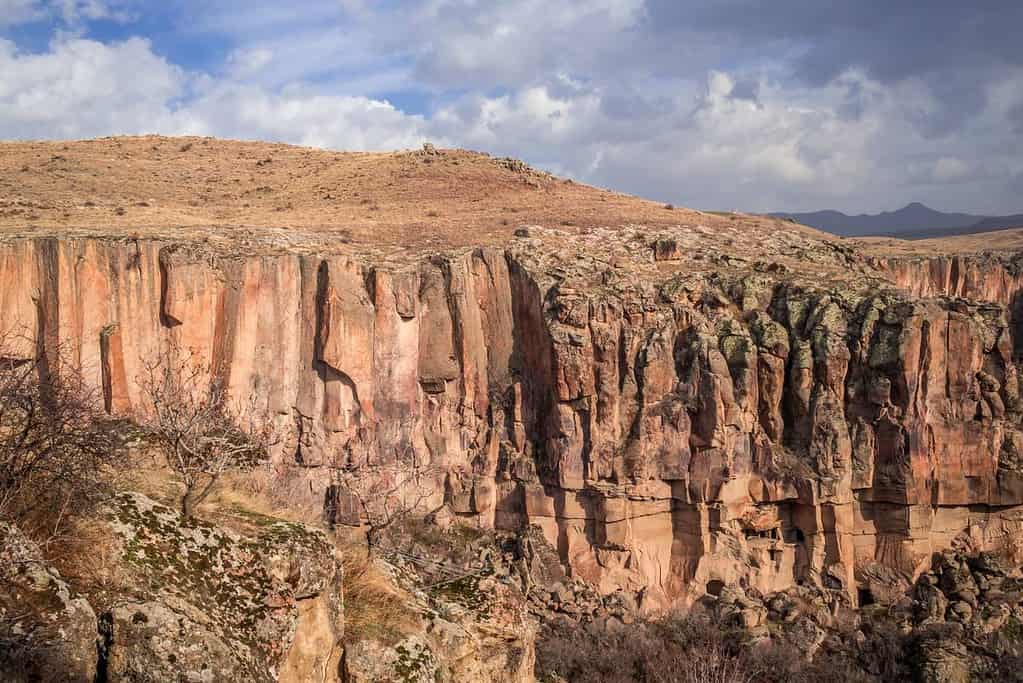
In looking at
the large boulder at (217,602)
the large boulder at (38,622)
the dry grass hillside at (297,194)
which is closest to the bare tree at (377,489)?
the dry grass hillside at (297,194)

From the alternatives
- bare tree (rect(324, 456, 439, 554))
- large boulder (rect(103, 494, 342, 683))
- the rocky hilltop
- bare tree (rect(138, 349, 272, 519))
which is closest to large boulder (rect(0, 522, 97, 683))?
large boulder (rect(103, 494, 342, 683))

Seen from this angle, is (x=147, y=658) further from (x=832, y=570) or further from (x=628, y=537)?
(x=832, y=570)

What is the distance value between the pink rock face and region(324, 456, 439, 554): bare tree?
1.33 ft

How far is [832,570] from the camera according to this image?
28.0 meters

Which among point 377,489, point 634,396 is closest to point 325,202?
point 377,489

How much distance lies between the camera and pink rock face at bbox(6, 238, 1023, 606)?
27.1 m

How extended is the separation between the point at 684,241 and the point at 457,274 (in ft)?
33.8

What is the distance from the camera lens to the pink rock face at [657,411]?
27.1 meters

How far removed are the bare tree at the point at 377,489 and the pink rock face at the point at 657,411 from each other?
1.33 feet

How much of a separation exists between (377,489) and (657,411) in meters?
9.07

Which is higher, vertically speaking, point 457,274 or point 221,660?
point 457,274

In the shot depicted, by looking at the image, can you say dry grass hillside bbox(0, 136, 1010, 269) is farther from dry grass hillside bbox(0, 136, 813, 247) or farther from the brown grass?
the brown grass

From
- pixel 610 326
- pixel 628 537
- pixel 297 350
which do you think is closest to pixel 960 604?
pixel 628 537

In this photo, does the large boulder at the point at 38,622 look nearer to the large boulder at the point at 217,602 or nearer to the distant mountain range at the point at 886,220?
the large boulder at the point at 217,602
